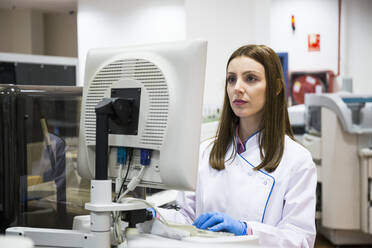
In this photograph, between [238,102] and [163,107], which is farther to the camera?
[238,102]

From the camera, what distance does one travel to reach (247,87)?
4.40ft

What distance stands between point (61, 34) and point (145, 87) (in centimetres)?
756

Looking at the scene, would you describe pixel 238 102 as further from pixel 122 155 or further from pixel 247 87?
pixel 122 155

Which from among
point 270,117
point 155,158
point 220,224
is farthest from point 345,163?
point 155,158

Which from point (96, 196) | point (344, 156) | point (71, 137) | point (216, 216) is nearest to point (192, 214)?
point (216, 216)

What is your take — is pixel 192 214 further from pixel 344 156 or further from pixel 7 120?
pixel 344 156

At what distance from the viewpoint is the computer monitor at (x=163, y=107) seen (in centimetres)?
87

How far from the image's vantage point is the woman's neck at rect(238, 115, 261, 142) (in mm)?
1419

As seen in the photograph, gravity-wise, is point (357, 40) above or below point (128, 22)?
below

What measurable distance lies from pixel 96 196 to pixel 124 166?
10 centimetres

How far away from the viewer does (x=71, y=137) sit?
4.68 ft

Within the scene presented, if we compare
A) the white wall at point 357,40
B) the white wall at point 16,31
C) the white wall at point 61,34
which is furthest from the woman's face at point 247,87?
the white wall at point 61,34

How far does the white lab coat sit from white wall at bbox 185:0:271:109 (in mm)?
2013

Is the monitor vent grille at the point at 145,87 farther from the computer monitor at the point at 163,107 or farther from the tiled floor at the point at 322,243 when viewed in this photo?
the tiled floor at the point at 322,243
